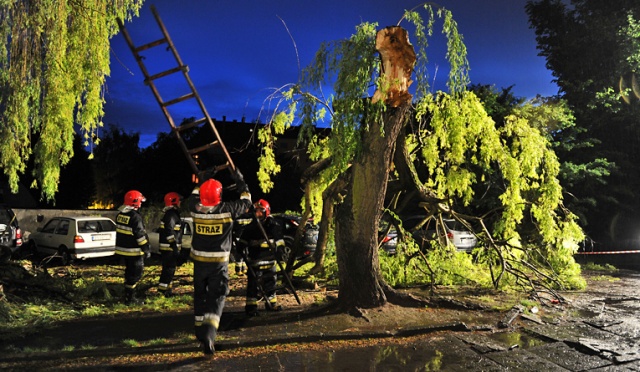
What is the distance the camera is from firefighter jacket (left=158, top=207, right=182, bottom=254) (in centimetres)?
788

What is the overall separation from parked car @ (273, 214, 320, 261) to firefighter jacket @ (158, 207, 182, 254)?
3960 millimetres

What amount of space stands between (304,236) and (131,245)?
543 cm

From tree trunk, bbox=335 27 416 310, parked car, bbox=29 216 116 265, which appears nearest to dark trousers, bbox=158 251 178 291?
tree trunk, bbox=335 27 416 310

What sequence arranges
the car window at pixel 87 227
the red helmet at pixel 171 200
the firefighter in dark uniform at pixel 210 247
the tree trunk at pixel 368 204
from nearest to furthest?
the firefighter in dark uniform at pixel 210 247, the tree trunk at pixel 368 204, the red helmet at pixel 171 200, the car window at pixel 87 227

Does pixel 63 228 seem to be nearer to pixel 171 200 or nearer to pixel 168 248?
pixel 171 200

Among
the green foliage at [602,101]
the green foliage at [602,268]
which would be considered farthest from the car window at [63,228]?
the green foliage at [602,101]

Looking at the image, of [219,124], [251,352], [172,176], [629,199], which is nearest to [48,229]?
[251,352]

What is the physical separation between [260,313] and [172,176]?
24.5 metres

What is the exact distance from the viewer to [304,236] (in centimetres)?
1208

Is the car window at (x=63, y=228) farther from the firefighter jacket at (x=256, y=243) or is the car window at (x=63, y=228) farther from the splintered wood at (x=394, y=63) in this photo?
the splintered wood at (x=394, y=63)

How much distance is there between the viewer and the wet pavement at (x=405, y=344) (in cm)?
480

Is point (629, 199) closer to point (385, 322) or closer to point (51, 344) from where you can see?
point (385, 322)

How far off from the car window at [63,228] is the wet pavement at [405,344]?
287 inches

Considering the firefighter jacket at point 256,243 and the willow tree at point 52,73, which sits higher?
the willow tree at point 52,73
